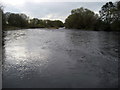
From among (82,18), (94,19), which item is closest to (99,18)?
(94,19)

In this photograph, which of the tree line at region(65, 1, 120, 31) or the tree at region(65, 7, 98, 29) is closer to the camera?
the tree line at region(65, 1, 120, 31)

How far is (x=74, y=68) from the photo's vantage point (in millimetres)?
8883

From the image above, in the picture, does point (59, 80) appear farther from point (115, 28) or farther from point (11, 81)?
point (115, 28)

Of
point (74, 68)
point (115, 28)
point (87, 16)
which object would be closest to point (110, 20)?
point (115, 28)

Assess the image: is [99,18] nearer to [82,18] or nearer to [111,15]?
[111,15]

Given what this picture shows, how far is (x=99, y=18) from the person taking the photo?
61.3m

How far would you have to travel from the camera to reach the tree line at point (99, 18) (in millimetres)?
51594

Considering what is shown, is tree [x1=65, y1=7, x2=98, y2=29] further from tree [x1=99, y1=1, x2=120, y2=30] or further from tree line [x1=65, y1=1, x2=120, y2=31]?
tree [x1=99, y1=1, x2=120, y2=30]

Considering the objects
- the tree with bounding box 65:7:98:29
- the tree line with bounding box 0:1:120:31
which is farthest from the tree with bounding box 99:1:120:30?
the tree with bounding box 65:7:98:29

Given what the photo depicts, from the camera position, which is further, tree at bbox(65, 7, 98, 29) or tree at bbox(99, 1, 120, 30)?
tree at bbox(65, 7, 98, 29)

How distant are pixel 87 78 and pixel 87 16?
215 ft

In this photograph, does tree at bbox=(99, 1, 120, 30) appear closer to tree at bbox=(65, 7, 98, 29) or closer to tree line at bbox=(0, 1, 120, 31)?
tree line at bbox=(0, 1, 120, 31)

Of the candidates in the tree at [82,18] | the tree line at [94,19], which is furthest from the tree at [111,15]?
the tree at [82,18]

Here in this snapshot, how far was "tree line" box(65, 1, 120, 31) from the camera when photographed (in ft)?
169
